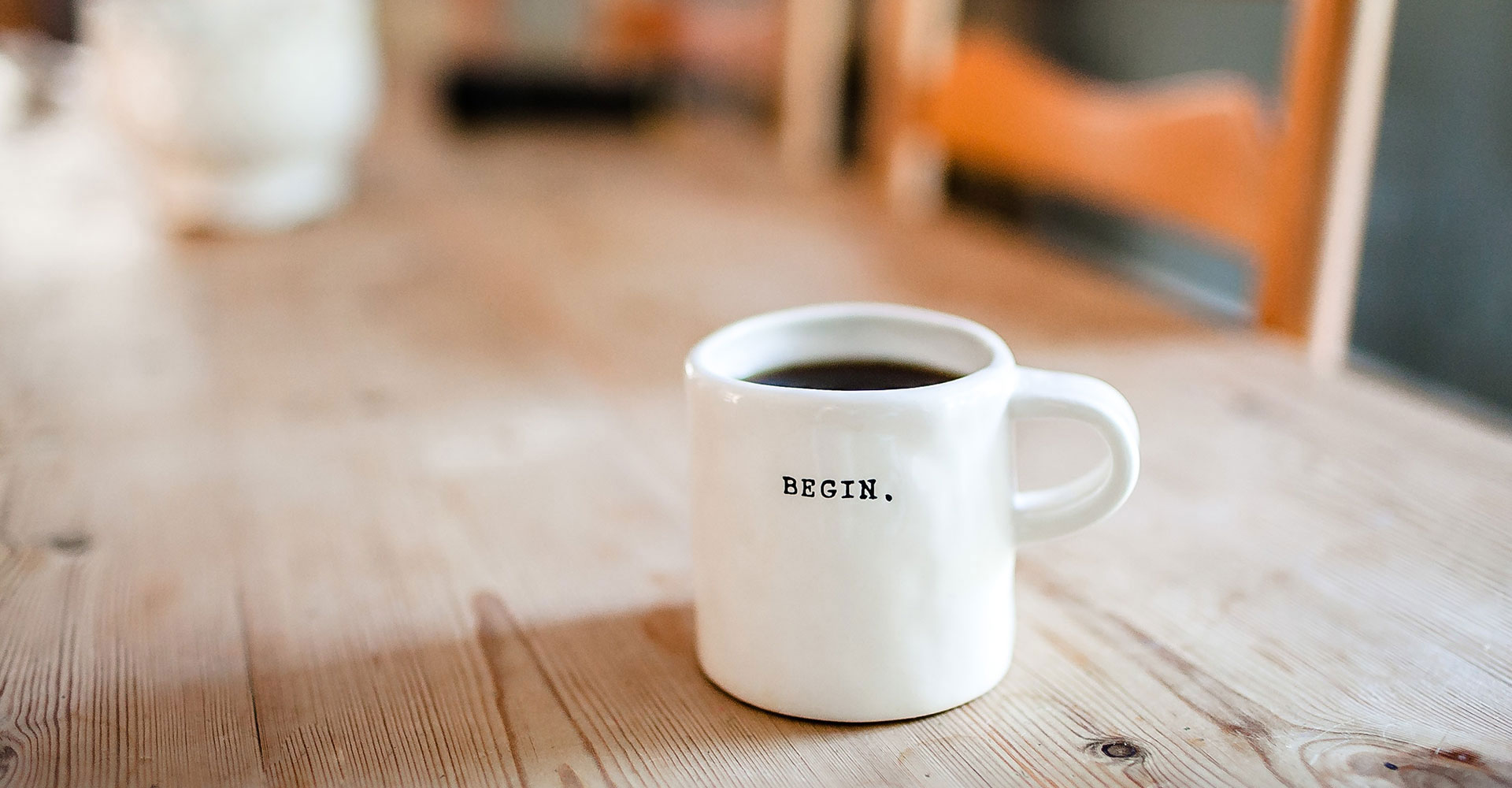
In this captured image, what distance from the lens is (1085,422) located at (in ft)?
1.17

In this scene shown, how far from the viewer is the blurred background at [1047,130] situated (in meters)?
0.70

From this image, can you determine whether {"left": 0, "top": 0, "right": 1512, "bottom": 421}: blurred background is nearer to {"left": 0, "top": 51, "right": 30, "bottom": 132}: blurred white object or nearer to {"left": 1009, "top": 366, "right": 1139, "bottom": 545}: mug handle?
{"left": 0, "top": 51, "right": 30, "bottom": 132}: blurred white object

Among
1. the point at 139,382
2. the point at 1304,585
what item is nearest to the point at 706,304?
the point at 139,382

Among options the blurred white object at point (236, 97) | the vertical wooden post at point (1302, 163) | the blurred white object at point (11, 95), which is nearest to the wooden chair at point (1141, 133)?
the vertical wooden post at point (1302, 163)

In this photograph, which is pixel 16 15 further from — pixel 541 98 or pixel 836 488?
pixel 836 488

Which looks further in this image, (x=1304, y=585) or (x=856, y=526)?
(x=1304, y=585)

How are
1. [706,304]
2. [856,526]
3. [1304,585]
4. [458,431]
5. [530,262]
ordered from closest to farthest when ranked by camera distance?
[856,526] → [1304,585] → [458,431] → [706,304] → [530,262]

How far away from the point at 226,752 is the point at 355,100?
2.66 ft

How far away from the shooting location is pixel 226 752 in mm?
348

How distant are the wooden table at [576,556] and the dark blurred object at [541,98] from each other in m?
0.61

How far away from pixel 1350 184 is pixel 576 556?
1.56 ft

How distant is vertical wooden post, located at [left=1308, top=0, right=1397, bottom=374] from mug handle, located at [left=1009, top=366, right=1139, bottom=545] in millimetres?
379

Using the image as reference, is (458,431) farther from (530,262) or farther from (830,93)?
(830,93)

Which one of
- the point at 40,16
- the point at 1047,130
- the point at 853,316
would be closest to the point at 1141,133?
the point at 1047,130
